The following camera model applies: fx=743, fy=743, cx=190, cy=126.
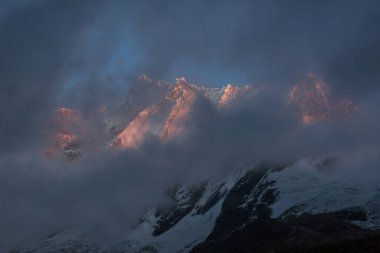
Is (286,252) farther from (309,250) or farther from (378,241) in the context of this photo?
(378,241)

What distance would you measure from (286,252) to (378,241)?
7868mm

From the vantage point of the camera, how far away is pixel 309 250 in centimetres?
5950

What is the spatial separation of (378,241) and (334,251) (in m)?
4.36

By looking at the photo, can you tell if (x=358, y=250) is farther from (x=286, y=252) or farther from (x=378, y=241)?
(x=286, y=252)

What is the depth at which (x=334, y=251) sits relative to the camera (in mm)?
56844

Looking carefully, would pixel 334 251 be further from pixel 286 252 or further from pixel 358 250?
pixel 286 252

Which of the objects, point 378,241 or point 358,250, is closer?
point 358,250

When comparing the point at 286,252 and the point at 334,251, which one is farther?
the point at 286,252

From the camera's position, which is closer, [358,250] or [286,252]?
[358,250]

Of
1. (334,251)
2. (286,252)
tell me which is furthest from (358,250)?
(286,252)

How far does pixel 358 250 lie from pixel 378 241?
14.5 ft

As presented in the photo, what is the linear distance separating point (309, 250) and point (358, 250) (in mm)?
5316

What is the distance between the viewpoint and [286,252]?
62.5m

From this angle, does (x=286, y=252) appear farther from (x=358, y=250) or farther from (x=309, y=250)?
(x=358, y=250)
